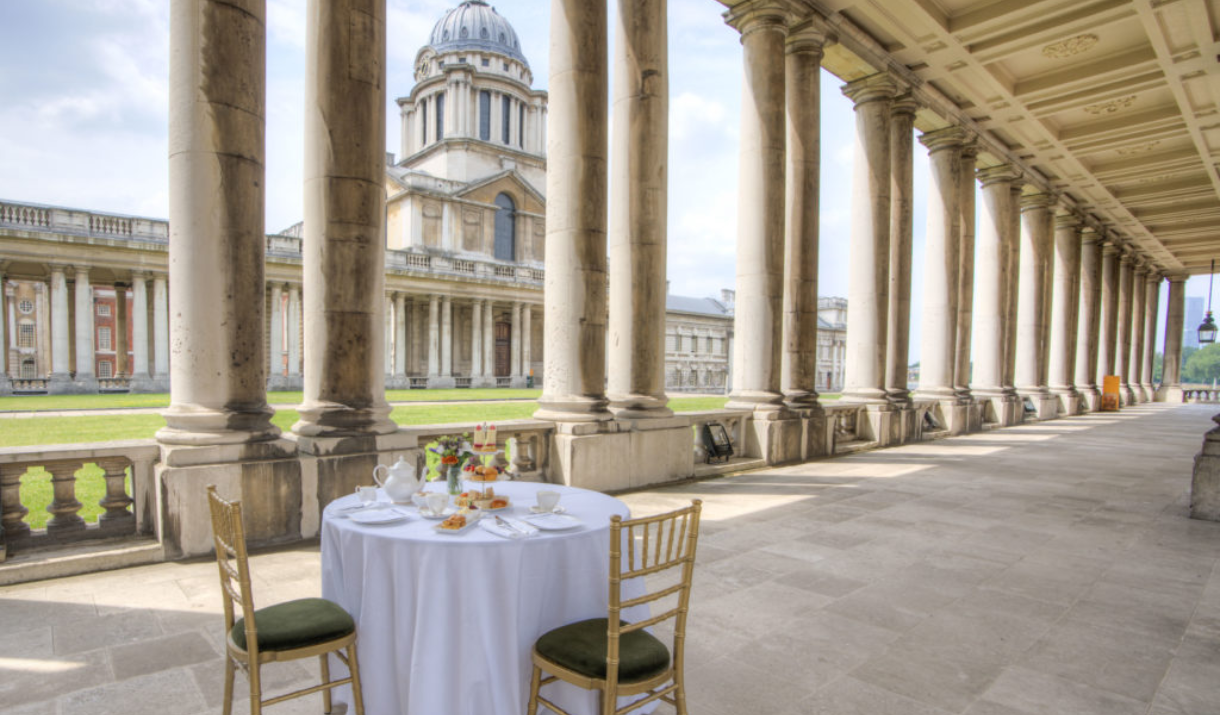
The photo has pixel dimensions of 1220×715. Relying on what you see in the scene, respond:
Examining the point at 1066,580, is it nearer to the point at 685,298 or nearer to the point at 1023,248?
the point at 1023,248

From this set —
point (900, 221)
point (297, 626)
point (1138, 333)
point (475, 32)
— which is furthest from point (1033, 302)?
point (475, 32)

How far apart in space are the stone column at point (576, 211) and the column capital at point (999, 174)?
17263 millimetres

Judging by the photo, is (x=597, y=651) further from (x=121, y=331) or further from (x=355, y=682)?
(x=121, y=331)

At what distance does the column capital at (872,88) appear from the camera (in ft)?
46.8

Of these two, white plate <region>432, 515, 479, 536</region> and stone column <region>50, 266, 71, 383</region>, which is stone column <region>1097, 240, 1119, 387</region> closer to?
white plate <region>432, 515, 479, 536</region>

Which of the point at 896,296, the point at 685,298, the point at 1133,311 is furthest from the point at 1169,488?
the point at 685,298

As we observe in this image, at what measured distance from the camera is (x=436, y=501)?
348 centimetres

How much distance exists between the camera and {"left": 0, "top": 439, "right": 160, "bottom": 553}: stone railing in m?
5.41

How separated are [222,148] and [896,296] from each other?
13936mm

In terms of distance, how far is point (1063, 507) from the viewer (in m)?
8.64

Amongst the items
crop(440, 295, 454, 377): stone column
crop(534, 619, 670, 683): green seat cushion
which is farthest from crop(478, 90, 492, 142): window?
crop(534, 619, 670, 683): green seat cushion

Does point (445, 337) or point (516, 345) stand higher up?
point (445, 337)

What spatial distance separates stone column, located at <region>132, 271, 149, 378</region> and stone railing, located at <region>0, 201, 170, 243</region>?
8.00 feet

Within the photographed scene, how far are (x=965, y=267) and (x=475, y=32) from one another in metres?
64.6
